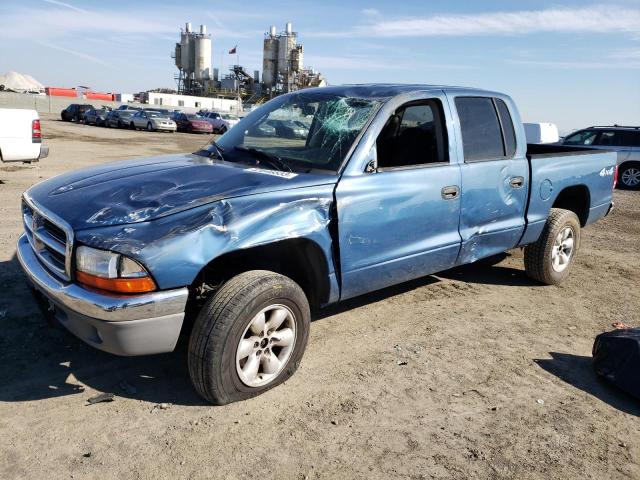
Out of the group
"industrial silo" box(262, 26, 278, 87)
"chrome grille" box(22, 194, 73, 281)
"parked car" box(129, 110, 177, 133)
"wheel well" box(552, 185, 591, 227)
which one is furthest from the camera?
"industrial silo" box(262, 26, 278, 87)

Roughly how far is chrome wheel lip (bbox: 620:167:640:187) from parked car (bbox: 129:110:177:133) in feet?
89.0

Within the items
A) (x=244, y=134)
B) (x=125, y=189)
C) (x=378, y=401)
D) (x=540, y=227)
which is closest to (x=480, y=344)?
(x=378, y=401)

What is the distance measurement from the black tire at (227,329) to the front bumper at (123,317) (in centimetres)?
15

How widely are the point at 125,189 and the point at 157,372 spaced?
3.85ft

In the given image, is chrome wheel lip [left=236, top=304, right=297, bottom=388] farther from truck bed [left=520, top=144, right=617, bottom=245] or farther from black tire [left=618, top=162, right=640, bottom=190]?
black tire [left=618, top=162, right=640, bottom=190]

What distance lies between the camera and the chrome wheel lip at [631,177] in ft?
47.6

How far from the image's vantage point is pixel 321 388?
127 inches

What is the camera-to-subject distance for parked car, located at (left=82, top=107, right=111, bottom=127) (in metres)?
36.3

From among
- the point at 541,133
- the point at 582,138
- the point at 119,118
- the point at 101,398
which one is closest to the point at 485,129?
the point at 101,398

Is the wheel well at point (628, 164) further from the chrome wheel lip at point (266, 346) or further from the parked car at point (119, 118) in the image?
the parked car at point (119, 118)

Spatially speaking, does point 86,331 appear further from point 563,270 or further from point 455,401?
point 563,270

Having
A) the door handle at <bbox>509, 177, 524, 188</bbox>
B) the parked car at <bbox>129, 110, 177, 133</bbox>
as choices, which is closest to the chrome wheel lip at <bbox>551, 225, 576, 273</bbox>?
the door handle at <bbox>509, 177, 524, 188</bbox>

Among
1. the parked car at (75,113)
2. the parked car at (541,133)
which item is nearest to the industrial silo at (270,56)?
the parked car at (75,113)

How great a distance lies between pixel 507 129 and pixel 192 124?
32.9 m
